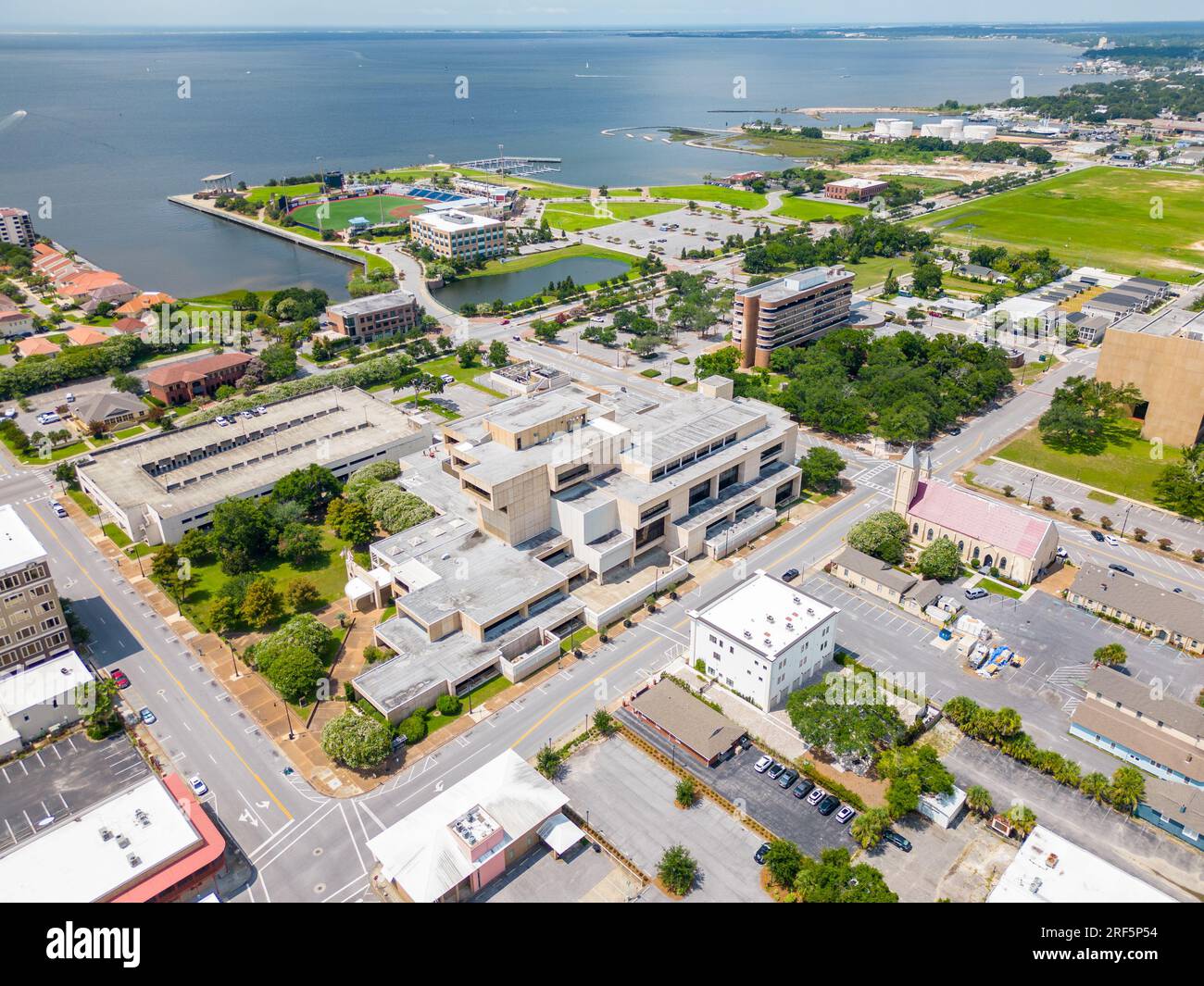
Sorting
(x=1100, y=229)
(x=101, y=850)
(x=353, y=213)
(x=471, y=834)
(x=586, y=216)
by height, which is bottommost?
(x=101, y=850)

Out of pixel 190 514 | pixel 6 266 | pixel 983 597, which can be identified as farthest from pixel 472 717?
pixel 6 266

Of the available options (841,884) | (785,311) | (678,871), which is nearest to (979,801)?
(841,884)

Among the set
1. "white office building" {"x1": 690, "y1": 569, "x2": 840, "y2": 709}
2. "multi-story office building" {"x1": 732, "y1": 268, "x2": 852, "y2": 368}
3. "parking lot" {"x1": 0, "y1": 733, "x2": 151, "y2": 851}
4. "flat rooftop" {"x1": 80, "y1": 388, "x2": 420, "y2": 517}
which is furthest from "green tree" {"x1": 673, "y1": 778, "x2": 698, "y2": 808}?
"multi-story office building" {"x1": 732, "y1": 268, "x2": 852, "y2": 368}

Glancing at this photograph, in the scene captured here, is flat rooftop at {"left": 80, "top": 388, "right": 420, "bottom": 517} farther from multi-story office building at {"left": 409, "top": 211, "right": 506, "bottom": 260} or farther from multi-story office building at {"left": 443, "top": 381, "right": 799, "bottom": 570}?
multi-story office building at {"left": 409, "top": 211, "right": 506, "bottom": 260}

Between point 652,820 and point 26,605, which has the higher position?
point 26,605

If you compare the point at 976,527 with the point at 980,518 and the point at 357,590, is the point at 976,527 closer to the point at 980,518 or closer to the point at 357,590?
the point at 980,518

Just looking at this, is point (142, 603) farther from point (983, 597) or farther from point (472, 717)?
point (983, 597)
